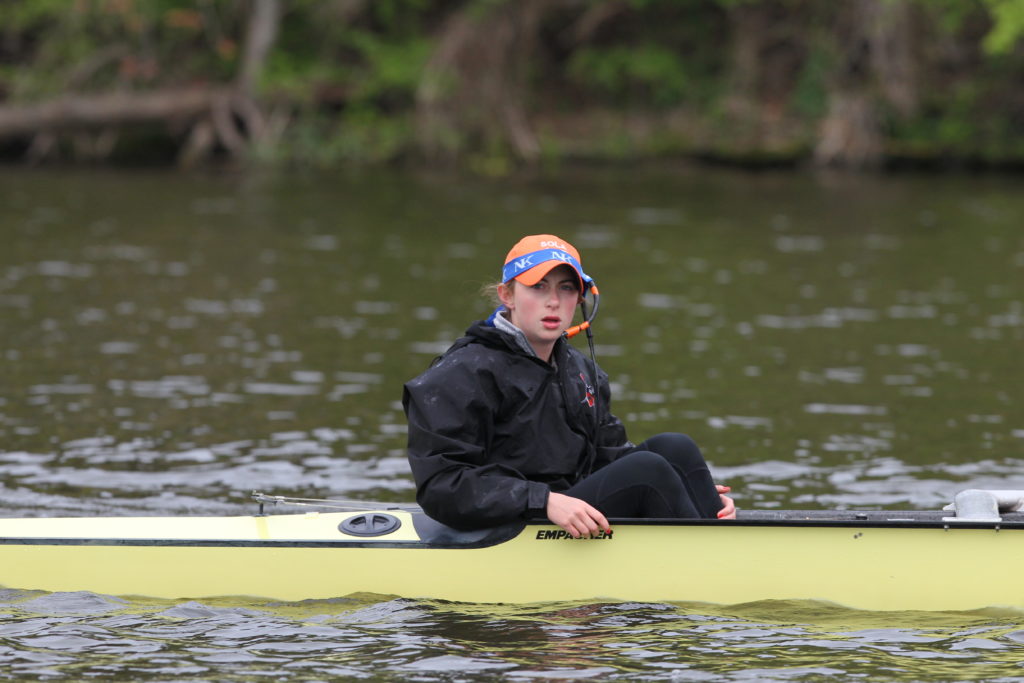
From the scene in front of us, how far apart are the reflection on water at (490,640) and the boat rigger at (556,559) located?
2.6 inches

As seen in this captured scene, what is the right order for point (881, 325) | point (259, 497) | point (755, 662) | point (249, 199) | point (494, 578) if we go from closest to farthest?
point (755, 662) → point (494, 578) → point (259, 497) → point (881, 325) → point (249, 199)

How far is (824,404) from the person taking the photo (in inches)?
439

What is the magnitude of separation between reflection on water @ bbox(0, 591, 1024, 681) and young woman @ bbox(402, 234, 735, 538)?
16.8 inches

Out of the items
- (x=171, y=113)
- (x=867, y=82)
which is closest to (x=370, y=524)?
(x=867, y=82)

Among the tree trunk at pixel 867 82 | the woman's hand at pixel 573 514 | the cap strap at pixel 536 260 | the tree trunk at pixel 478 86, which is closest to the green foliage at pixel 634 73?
the tree trunk at pixel 478 86

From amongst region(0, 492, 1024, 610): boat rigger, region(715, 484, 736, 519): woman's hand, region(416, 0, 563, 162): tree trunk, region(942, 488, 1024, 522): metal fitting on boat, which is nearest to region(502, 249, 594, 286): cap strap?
region(0, 492, 1024, 610): boat rigger

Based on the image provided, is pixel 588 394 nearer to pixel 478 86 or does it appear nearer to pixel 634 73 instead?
pixel 478 86

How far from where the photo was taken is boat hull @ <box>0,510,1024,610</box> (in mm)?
6312

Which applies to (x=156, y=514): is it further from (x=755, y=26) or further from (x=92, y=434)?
(x=755, y=26)

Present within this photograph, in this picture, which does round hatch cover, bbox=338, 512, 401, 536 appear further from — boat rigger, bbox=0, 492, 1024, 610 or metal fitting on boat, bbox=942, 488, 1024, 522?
metal fitting on boat, bbox=942, 488, 1024, 522

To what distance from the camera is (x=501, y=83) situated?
2983cm

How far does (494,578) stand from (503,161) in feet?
79.2

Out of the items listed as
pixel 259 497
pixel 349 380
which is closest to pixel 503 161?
pixel 349 380

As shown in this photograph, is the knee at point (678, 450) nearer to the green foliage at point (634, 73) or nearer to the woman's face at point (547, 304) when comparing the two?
the woman's face at point (547, 304)
